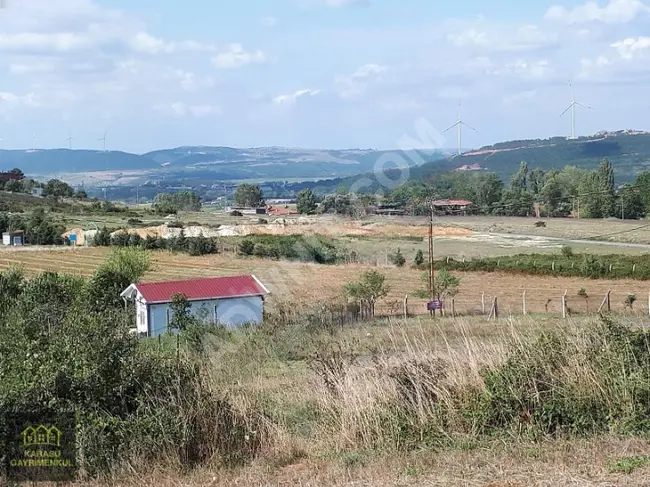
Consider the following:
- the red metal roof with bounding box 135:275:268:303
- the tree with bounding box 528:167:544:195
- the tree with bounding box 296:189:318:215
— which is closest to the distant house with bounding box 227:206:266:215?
the tree with bounding box 296:189:318:215

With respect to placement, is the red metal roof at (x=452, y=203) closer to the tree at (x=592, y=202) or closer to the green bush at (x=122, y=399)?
the tree at (x=592, y=202)

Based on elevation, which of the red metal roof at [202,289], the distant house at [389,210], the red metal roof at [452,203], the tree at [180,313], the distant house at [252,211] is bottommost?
the tree at [180,313]

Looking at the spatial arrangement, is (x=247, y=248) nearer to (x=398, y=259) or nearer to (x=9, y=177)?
(x=398, y=259)

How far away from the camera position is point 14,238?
57.7 meters

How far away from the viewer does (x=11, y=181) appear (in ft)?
308

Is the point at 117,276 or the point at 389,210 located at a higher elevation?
the point at 389,210

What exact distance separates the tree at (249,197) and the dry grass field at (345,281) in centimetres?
4388

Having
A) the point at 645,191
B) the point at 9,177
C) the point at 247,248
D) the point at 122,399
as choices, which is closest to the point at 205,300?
the point at 122,399

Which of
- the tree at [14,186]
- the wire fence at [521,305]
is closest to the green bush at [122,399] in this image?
the wire fence at [521,305]

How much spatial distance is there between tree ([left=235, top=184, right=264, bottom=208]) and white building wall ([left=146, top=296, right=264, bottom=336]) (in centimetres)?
6803

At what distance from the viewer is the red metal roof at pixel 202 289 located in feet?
82.1

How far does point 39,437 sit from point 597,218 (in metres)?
66.9

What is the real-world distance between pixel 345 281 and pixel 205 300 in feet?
31.5

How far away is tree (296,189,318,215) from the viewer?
2798 inches
